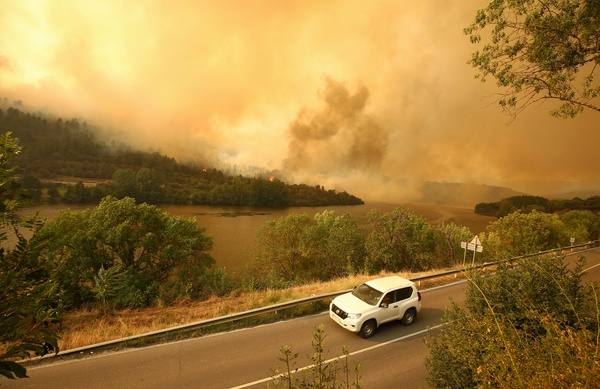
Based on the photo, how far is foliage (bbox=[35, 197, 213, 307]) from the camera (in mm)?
22453

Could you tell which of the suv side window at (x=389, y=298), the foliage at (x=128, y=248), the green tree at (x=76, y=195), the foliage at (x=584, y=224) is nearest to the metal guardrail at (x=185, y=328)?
the suv side window at (x=389, y=298)

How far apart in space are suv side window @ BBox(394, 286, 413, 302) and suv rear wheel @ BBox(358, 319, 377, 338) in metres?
1.53

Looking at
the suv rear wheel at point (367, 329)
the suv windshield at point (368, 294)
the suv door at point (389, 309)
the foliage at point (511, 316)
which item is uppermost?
the foliage at point (511, 316)

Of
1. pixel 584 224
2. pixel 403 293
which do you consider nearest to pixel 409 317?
pixel 403 293

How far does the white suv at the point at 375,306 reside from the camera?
1155 cm

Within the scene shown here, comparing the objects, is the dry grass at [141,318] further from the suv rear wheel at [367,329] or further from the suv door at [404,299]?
the suv door at [404,299]

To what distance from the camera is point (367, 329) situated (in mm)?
11602

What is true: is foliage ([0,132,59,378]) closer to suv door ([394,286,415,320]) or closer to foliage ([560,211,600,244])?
suv door ([394,286,415,320])

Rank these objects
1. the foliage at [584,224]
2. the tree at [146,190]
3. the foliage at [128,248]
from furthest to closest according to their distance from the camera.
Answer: the tree at [146,190], the foliage at [584,224], the foliage at [128,248]

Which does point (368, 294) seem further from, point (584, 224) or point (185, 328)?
point (584, 224)

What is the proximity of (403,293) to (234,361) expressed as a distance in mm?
6929

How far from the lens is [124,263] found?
2542 cm

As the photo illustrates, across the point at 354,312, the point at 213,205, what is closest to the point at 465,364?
the point at 354,312

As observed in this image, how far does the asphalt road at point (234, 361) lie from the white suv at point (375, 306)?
489 mm
